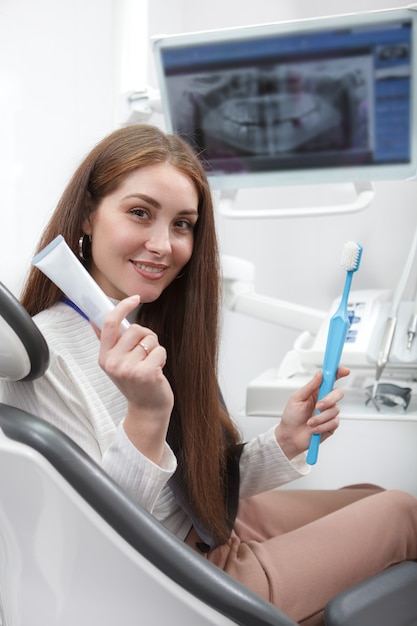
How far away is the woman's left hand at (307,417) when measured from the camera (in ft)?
3.15

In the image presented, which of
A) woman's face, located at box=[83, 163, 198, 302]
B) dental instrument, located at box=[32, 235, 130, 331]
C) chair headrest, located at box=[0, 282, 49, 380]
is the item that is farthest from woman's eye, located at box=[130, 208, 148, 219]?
chair headrest, located at box=[0, 282, 49, 380]

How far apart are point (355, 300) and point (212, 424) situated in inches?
25.2

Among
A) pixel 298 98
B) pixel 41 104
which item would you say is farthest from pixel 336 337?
pixel 41 104

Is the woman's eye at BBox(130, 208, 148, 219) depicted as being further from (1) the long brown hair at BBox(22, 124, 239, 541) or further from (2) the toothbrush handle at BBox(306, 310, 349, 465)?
(2) the toothbrush handle at BBox(306, 310, 349, 465)

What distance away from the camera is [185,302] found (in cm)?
110

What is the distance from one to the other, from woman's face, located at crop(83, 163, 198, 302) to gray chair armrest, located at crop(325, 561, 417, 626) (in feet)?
1.54

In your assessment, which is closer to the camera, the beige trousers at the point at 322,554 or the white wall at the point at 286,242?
the beige trousers at the point at 322,554

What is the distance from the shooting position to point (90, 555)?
24.6 inches

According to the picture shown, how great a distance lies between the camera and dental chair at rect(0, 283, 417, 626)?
61cm

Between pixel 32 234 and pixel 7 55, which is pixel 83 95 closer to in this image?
A: pixel 7 55

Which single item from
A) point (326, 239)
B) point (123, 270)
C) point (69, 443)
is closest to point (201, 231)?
point (123, 270)

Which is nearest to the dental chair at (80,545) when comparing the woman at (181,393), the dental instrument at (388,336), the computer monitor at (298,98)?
the woman at (181,393)

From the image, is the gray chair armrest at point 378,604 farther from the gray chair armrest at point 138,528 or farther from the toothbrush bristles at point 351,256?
the toothbrush bristles at point 351,256

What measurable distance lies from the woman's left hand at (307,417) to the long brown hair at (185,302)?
102 millimetres
